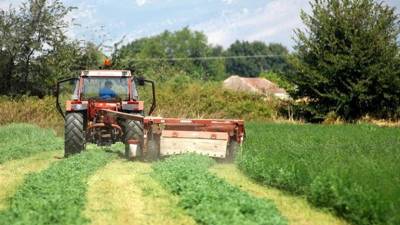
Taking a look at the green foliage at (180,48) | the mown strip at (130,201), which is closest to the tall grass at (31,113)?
the mown strip at (130,201)

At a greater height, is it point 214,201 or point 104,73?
point 104,73

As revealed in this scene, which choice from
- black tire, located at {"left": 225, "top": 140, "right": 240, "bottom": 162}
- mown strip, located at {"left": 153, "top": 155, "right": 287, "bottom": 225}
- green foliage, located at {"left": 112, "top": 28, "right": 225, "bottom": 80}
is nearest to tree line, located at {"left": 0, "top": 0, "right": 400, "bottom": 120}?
black tire, located at {"left": 225, "top": 140, "right": 240, "bottom": 162}

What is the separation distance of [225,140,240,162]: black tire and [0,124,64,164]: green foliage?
5.00m

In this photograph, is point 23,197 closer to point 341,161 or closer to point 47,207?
point 47,207

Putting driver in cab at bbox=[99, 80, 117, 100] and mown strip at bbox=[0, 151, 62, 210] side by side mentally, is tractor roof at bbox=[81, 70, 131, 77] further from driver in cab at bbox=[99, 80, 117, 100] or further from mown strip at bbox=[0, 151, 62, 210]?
mown strip at bbox=[0, 151, 62, 210]

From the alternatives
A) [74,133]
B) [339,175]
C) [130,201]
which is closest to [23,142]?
[74,133]

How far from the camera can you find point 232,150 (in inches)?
548

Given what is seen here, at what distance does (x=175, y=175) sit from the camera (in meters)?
10.1

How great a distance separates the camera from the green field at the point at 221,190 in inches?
276

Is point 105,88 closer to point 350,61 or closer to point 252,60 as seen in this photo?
point 350,61

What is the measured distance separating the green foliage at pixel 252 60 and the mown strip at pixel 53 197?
122777mm

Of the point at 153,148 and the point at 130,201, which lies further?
the point at 153,148

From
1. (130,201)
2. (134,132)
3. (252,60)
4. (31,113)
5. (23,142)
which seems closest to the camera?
(130,201)

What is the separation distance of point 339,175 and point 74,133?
296 inches
